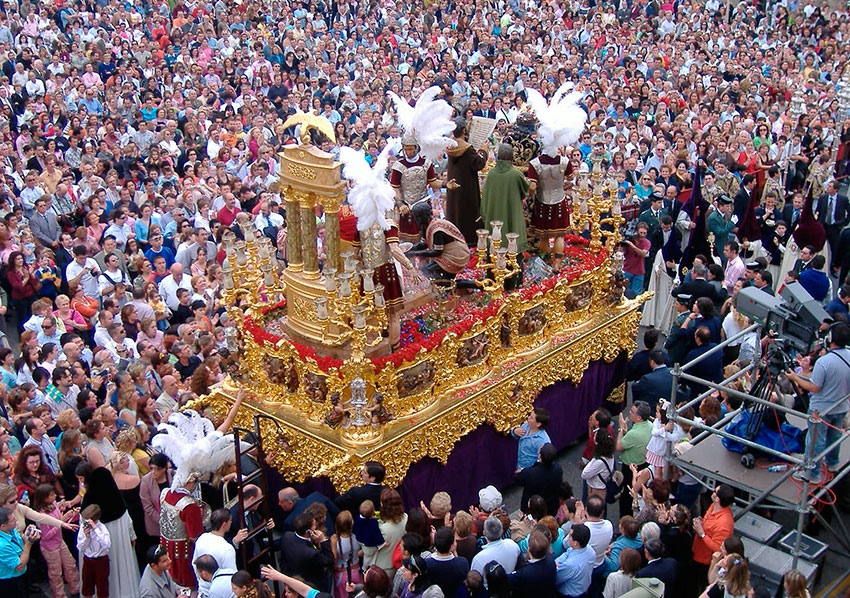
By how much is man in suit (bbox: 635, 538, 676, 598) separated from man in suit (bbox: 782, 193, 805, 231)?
9.91 meters

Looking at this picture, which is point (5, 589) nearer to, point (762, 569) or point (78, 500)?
point (78, 500)

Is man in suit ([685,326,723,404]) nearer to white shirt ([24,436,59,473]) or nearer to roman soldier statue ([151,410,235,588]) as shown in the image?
roman soldier statue ([151,410,235,588])

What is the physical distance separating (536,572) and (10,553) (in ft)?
14.9

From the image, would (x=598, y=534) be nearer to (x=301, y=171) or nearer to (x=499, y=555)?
(x=499, y=555)

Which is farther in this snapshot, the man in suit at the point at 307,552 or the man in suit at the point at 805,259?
the man in suit at the point at 805,259

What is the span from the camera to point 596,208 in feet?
41.5

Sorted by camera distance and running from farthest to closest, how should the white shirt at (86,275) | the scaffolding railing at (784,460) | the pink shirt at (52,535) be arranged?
1. the white shirt at (86,275)
2. the pink shirt at (52,535)
3. the scaffolding railing at (784,460)

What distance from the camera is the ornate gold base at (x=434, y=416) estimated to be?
9.41m

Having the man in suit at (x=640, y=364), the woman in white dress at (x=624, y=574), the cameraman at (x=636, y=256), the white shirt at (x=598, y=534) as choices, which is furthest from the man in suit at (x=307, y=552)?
the cameraman at (x=636, y=256)

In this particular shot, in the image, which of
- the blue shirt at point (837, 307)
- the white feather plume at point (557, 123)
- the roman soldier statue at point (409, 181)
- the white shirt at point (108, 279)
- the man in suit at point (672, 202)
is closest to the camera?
the roman soldier statue at point (409, 181)

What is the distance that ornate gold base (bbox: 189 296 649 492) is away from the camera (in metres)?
9.41

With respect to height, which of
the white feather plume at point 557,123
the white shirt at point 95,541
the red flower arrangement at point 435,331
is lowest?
the white shirt at point 95,541

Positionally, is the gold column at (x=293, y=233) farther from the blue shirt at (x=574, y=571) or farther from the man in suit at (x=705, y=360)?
the man in suit at (x=705, y=360)

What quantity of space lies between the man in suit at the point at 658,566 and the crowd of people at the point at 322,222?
1.3 inches
